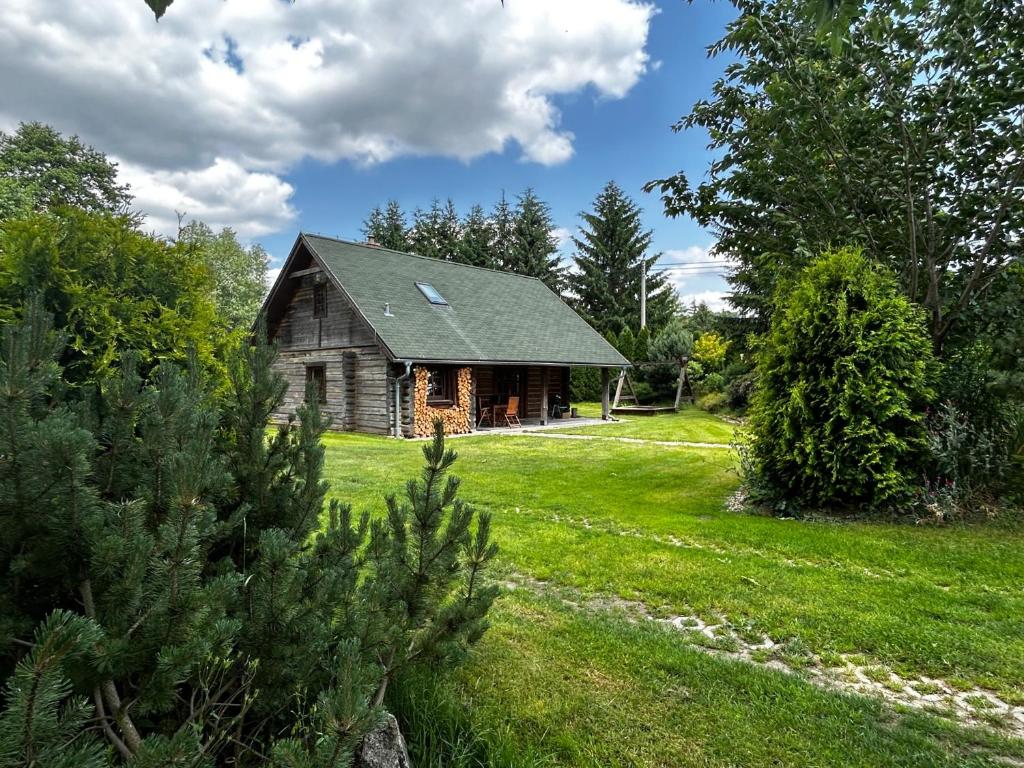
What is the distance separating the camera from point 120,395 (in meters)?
1.70

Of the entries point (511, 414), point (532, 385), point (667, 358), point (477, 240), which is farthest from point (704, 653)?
point (477, 240)

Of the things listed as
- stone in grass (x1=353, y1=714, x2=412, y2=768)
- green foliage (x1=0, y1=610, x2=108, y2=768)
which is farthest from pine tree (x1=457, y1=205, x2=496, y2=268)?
green foliage (x1=0, y1=610, x2=108, y2=768)

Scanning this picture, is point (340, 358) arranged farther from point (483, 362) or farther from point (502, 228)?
point (502, 228)

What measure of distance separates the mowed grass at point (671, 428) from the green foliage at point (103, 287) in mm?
11713

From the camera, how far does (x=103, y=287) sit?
286 cm

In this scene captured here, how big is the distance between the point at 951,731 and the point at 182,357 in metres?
4.35

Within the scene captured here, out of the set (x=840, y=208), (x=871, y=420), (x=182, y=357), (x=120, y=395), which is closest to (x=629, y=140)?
(x=840, y=208)

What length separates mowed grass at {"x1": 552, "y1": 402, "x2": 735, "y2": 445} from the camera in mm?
14653

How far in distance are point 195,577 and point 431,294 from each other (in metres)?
17.3

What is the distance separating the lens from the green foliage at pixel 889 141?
590 centimetres

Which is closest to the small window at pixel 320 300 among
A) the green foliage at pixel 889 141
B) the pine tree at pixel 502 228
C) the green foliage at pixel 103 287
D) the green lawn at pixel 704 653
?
the green lawn at pixel 704 653

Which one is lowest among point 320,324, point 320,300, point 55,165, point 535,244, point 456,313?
point 320,324

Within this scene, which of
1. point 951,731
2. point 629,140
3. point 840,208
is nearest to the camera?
point 951,731

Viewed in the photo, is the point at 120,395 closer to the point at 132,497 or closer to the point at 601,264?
the point at 132,497
